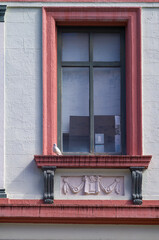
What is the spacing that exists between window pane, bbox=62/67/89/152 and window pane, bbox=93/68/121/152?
0.20 m

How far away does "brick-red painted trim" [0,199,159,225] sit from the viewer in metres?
14.8

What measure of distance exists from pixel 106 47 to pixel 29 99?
77.1 inches

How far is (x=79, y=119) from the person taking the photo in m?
16.0

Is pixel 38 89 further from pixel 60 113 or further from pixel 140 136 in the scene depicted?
pixel 140 136

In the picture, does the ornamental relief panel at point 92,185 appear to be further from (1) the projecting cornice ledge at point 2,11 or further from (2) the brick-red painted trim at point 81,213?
(1) the projecting cornice ledge at point 2,11

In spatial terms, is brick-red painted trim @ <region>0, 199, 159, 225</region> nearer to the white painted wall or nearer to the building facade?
the building facade

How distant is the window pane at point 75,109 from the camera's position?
52.0 feet

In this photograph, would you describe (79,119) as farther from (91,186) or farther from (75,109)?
(91,186)

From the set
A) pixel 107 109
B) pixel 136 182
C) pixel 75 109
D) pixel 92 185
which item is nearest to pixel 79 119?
pixel 75 109

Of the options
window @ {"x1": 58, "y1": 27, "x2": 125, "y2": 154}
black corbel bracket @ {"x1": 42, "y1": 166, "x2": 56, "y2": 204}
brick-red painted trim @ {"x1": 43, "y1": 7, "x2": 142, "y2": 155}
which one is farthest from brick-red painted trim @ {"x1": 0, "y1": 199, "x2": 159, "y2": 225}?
window @ {"x1": 58, "y1": 27, "x2": 125, "y2": 154}

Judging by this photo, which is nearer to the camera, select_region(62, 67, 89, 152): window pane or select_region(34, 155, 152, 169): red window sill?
select_region(34, 155, 152, 169): red window sill

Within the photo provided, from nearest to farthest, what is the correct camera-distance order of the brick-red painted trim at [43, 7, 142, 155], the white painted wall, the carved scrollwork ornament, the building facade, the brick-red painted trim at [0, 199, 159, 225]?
the brick-red painted trim at [0, 199, 159, 225], the building facade, the carved scrollwork ornament, the white painted wall, the brick-red painted trim at [43, 7, 142, 155]

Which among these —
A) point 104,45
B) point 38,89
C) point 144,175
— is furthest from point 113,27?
point 144,175

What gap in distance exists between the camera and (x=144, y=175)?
50.2 feet
